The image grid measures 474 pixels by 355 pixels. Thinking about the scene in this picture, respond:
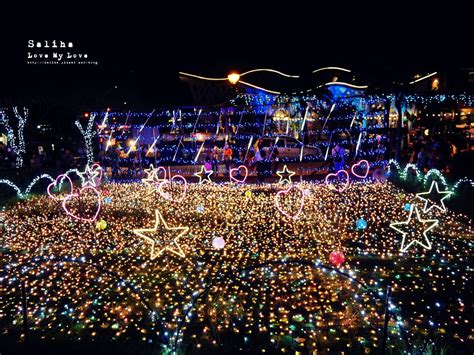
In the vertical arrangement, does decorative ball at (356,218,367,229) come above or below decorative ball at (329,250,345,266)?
above

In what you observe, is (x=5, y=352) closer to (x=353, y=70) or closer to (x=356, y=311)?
(x=356, y=311)

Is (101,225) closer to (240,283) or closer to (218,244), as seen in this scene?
(218,244)

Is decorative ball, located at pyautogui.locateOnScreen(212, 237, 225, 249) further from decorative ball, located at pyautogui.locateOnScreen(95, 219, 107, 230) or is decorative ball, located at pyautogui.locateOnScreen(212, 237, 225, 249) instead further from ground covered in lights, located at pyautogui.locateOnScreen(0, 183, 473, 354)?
decorative ball, located at pyautogui.locateOnScreen(95, 219, 107, 230)

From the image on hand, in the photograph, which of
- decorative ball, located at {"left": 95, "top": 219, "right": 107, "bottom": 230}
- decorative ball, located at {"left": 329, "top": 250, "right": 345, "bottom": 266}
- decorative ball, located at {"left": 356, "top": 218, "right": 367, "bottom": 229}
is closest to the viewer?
decorative ball, located at {"left": 329, "top": 250, "right": 345, "bottom": 266}

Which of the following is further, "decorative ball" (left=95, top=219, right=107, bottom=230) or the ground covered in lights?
"decorative ball" (left=95, top=219, right=107, bottom=230)

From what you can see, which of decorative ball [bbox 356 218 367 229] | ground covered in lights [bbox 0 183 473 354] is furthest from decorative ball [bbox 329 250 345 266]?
decorative ball [bbox 356 218 367 229]

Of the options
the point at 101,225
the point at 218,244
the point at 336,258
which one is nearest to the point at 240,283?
the point at 218,244

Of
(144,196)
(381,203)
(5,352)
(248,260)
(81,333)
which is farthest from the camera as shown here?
(144,196)

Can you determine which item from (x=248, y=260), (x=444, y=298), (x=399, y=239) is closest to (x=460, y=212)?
(x=399, y=239)

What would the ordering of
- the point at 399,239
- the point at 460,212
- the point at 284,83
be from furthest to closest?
1. the point at 284,83
2. the point at 460,212
3. the point at 399,239
